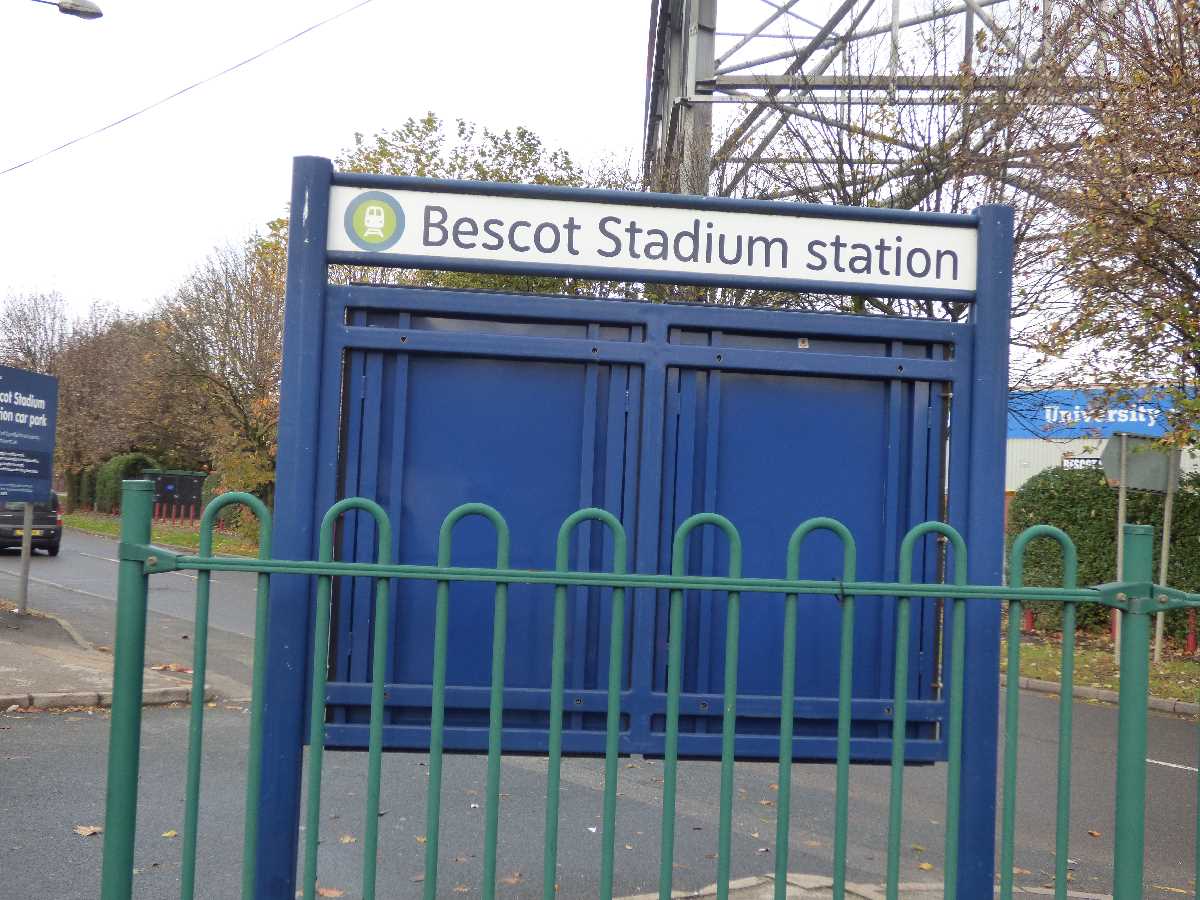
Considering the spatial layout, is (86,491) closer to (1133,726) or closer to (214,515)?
(214,515)

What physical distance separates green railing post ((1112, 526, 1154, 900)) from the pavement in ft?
6.03

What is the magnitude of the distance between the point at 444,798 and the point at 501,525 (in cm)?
435

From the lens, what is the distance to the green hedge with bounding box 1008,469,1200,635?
16.3m

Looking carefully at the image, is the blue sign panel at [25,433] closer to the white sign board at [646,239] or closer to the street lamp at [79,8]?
the street lamp at [79,8]

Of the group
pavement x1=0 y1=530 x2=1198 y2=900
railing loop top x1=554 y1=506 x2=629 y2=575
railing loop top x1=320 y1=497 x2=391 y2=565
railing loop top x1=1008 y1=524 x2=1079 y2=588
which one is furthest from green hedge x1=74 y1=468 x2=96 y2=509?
railing loop top x1=1008 y1=524 x2=1079 y2=588

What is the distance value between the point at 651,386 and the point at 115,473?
4897cm

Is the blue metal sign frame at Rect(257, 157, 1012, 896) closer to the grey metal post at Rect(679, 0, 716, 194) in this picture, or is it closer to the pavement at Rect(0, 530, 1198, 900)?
the pavement at Rect(0, 530, 1198, 900)

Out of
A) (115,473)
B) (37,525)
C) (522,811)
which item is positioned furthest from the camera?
(115,473)

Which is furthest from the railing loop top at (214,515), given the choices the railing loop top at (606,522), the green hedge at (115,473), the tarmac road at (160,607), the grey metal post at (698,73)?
the green hedge at (115,473)

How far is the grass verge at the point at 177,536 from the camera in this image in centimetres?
2952

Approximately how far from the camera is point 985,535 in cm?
363

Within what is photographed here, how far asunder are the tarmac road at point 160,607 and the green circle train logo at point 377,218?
4764mm

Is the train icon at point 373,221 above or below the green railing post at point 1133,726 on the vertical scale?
above

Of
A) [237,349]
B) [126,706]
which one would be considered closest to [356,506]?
[126,706]
